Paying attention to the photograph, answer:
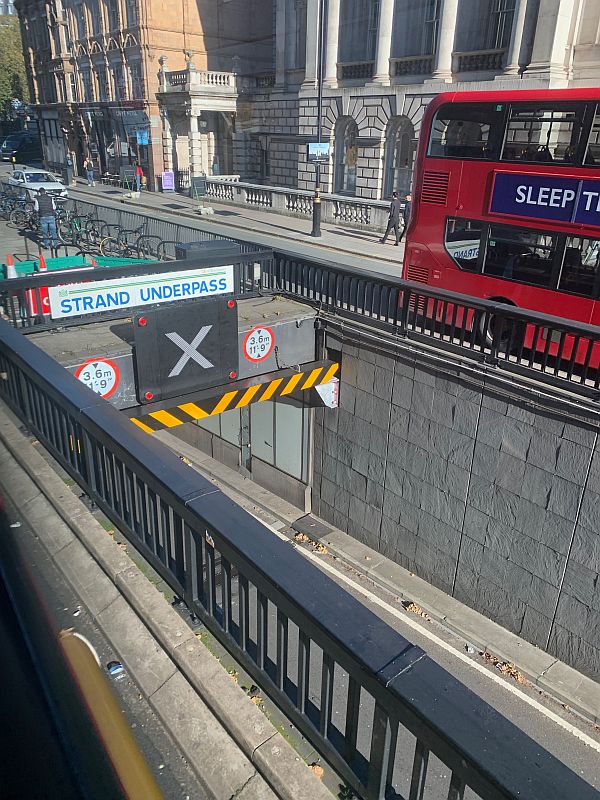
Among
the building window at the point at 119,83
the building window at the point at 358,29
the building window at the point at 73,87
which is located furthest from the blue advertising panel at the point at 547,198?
the building window at the point at 73,87

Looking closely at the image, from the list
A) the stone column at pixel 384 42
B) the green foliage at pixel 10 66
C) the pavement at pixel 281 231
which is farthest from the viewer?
the green foliage at pixel 10 66

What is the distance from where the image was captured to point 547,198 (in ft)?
34.7

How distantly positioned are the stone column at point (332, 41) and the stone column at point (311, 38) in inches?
27.5

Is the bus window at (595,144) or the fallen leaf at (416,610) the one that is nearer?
the bus window at (595,144)

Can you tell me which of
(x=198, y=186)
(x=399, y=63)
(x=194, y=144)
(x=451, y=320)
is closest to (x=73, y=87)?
(x=194, y=144)

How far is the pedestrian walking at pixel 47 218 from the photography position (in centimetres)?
2030

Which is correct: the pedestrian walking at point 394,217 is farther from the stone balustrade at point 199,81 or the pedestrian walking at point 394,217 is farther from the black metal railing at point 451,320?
the stone balustrade at point 199,81

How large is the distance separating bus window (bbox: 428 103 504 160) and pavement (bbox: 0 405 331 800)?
10.2m

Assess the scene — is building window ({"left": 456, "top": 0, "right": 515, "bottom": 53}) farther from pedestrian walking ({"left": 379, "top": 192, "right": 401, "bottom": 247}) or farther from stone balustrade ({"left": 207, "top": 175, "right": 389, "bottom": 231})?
pedestrian walking ({"left": 379, "top": 192, "right": 401, "bottom": 247})

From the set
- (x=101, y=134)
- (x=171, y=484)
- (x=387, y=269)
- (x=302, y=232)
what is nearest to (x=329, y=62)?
(x=302, y=232)

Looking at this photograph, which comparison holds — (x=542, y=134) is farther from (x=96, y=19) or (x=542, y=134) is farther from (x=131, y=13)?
(x=96, y=19)

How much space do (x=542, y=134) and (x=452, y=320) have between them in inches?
159

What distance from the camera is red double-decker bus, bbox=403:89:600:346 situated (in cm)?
1018

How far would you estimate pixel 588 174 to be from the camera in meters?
10.0
